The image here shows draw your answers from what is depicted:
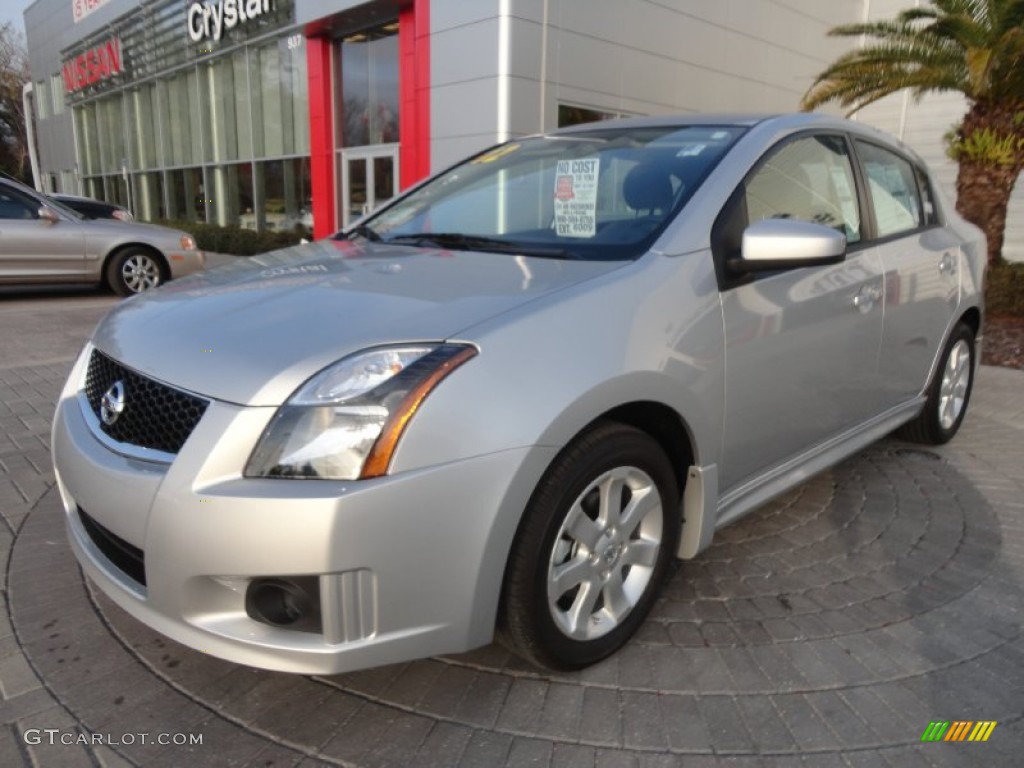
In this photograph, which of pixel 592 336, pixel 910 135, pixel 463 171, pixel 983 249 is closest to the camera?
pixel 592 336

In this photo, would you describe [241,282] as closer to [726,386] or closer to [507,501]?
[507,501]

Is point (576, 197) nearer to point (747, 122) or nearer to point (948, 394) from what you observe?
point (747, 122)

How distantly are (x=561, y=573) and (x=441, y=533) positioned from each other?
45 cm

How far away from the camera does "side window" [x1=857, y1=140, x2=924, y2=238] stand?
343cm

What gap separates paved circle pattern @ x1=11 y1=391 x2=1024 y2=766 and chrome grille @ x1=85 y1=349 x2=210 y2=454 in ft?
2.48

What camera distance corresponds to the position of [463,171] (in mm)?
3645

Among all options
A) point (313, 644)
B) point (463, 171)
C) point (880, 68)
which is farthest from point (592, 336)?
point (880, 68)

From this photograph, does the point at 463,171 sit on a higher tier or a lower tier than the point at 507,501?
higher

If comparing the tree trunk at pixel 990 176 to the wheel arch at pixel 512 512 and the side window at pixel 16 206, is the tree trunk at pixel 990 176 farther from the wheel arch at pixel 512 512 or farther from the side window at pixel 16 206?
the side window at pixel 16 206

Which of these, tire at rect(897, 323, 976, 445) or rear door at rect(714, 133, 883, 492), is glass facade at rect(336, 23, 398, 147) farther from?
rear door at rect(714, 133, 883, 492)

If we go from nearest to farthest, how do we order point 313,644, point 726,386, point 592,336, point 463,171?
point 313,644 < point 592,336 < point 726,386 < point 463,171

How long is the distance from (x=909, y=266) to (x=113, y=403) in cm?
328

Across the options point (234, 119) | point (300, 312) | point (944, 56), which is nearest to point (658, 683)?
point (300, 312)

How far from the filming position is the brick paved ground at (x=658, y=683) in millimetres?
1984
